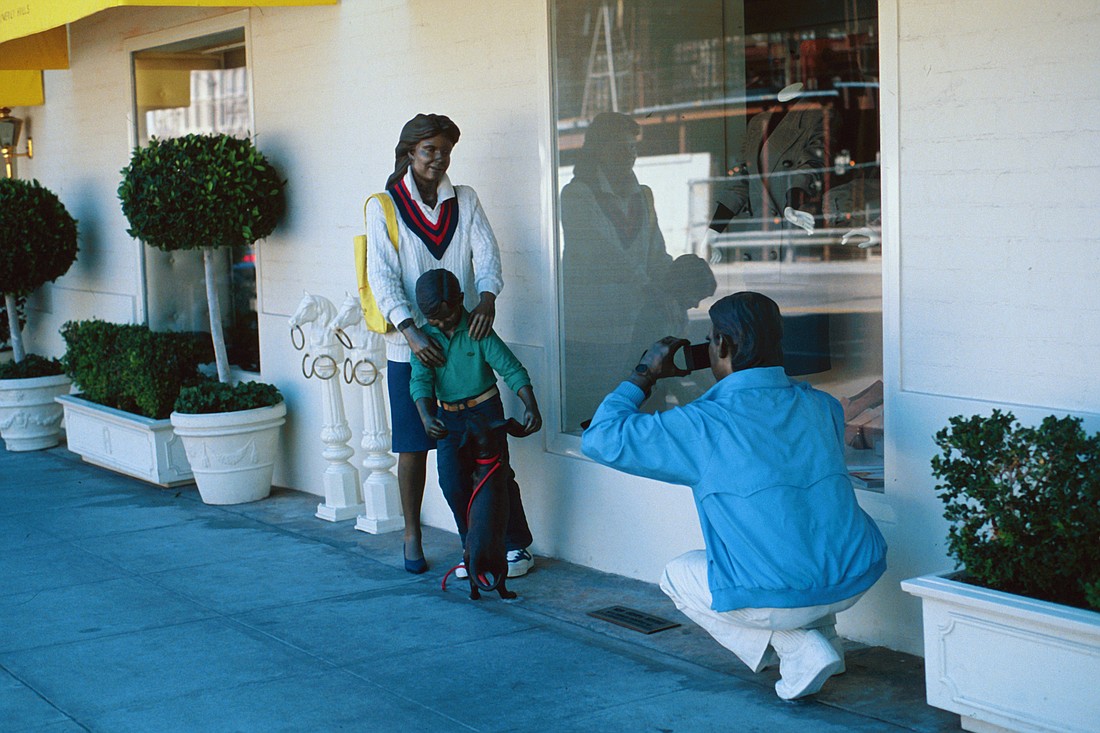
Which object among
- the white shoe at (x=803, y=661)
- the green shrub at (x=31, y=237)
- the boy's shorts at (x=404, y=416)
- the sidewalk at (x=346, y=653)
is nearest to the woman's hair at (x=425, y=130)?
the boy's shorts at (x=404, y=416)

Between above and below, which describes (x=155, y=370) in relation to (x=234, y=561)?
above

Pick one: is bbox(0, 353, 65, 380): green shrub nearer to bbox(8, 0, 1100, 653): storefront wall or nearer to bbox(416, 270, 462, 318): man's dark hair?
bbox(8, 0, 1100, 653): storefront wall

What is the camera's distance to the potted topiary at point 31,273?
9.22 meters

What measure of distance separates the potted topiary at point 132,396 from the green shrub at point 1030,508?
208 inches

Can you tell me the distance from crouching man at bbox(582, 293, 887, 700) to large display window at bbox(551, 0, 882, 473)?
1.70 metres

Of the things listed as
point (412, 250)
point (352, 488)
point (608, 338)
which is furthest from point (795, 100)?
point (352, 488)

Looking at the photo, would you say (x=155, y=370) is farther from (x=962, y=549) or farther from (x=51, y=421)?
(x=962, y=549)

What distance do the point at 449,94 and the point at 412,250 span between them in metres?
1.08

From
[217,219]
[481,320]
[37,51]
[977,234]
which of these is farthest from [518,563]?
[37,51]

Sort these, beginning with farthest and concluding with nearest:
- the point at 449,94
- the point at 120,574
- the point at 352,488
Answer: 1. the point at 352,488
2. the point at 449,94
3. the point at 120,574

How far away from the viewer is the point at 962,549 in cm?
376

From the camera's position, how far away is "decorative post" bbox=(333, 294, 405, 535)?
6547 mm

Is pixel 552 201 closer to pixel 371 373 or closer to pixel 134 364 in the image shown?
pixel 371 373

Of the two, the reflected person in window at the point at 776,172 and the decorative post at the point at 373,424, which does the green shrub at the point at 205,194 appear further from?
the reflected person in window at the point at 776,172
